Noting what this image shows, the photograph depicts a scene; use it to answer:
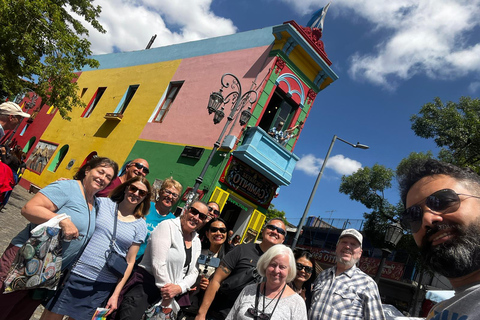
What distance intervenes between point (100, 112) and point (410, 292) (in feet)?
72.1

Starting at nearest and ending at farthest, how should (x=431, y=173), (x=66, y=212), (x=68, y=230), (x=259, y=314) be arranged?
(x=431, y=173) → (x=68, y=230) → (x=66, y=212) → (x=259, y=314)

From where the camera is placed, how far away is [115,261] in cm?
287

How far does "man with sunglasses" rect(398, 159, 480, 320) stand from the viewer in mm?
1075

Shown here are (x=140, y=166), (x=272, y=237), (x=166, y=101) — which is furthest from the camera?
(x=166, y=101)

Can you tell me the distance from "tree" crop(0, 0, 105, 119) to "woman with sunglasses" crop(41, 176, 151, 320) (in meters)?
9.44

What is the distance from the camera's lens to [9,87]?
10227 mm

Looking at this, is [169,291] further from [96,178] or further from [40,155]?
[40,155]

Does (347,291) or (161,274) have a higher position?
(347,291)

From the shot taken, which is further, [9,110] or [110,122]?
[110,122]

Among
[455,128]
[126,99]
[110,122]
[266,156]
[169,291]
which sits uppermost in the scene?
[455,128]


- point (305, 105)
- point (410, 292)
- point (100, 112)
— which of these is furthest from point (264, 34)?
point (410, 292)

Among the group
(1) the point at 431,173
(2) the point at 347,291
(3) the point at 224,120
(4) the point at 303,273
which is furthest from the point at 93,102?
(1) the point at 431,173

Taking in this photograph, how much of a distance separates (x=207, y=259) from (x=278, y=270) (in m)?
1.28

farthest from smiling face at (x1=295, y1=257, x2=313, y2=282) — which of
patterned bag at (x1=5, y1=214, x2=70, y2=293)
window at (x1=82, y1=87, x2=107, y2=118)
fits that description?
window at (x1=82, y1=87, x2=107, y2=118)
